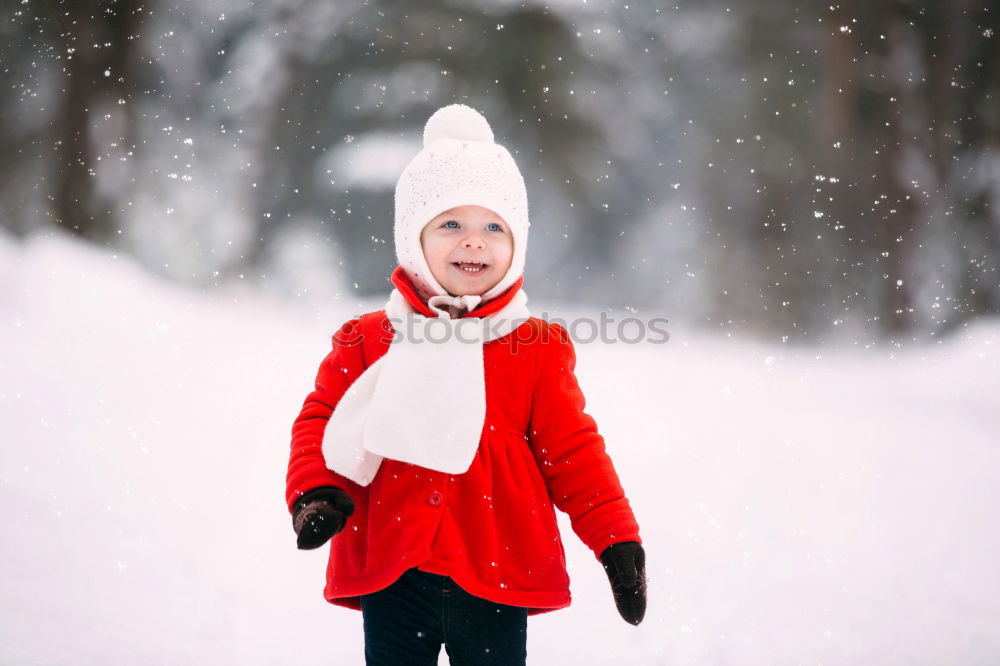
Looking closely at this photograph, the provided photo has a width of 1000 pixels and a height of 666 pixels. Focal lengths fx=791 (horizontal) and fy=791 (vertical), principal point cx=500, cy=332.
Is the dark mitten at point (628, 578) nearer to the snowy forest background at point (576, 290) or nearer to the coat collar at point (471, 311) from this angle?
the coat collar at point (471, 311)

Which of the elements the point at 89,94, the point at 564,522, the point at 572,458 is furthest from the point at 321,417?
the point at 89,94

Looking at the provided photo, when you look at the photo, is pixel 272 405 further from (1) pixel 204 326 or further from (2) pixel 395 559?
(2) pixel 395 559

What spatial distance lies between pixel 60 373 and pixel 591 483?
291cm

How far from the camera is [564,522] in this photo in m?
2.78

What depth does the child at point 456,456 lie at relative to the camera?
4.02 feet

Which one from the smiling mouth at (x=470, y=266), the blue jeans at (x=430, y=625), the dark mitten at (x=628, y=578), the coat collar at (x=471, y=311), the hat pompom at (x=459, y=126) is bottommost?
the blue jeans at (x=430, y=625)

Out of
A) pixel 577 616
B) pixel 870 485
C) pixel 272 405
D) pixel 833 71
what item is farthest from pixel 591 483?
pixel 833 71

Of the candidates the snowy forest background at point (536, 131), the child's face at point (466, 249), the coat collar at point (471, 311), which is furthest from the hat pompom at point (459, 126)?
the snowy forest background at point (536, 131)

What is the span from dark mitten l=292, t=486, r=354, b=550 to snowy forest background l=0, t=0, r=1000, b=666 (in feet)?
2.49

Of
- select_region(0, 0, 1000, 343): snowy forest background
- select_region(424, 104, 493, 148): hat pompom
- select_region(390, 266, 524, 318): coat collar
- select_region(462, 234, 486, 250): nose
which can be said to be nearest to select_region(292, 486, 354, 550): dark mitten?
select_region(390, 266, 524, 318): coat collar

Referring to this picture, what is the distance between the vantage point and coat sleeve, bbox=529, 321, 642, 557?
1.25 metres

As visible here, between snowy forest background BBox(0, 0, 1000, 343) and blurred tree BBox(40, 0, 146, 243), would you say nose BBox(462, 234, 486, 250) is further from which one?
blurred tree BBox(40, 0, 146, 243)

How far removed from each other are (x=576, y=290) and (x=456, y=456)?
556 centimetres

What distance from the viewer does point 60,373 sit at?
3375 millimetres
